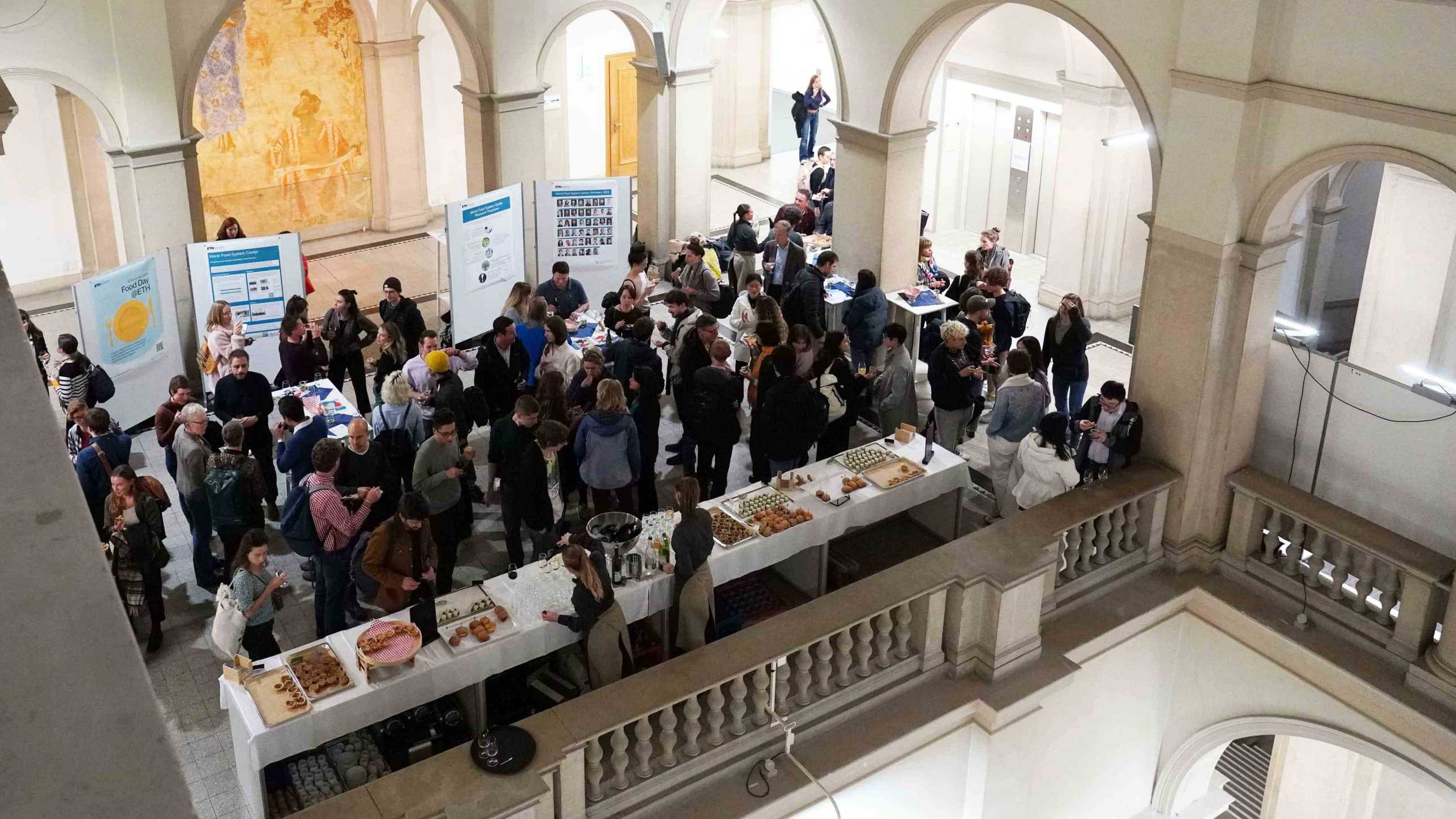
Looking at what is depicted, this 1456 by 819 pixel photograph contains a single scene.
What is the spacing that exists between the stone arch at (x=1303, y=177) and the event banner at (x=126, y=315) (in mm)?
9065

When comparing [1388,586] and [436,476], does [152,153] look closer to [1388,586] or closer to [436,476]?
[436,476]

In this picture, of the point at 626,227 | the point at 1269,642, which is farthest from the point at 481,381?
the point at 1269,642

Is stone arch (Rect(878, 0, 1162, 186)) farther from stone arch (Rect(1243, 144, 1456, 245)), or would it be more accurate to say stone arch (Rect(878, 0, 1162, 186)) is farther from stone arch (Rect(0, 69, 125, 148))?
stone arch (Rect(0, 69, 125, 148))

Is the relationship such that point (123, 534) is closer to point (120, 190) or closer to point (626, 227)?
point (120, 190)

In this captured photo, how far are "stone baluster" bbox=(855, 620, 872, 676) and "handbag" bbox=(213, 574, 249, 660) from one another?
147 inches

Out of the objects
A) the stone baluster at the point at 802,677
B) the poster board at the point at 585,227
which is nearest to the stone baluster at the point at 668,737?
the stone baluster at the point at 802,677

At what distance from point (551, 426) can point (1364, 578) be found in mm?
5475

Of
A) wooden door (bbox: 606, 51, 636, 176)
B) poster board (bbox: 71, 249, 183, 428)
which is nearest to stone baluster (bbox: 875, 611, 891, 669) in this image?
poster board (bbox: 71, 249, 183, 428)

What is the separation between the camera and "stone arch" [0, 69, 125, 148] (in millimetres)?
11875

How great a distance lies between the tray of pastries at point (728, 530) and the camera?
9.44 m

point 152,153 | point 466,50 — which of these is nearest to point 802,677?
point 152,153

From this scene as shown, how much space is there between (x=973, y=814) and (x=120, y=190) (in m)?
9.26

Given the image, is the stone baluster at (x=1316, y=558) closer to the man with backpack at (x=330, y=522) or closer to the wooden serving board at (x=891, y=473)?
the wooden serving board at (x=891, y=473)

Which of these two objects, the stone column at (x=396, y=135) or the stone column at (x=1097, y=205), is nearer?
the stone column at (x=1097, y=205)
